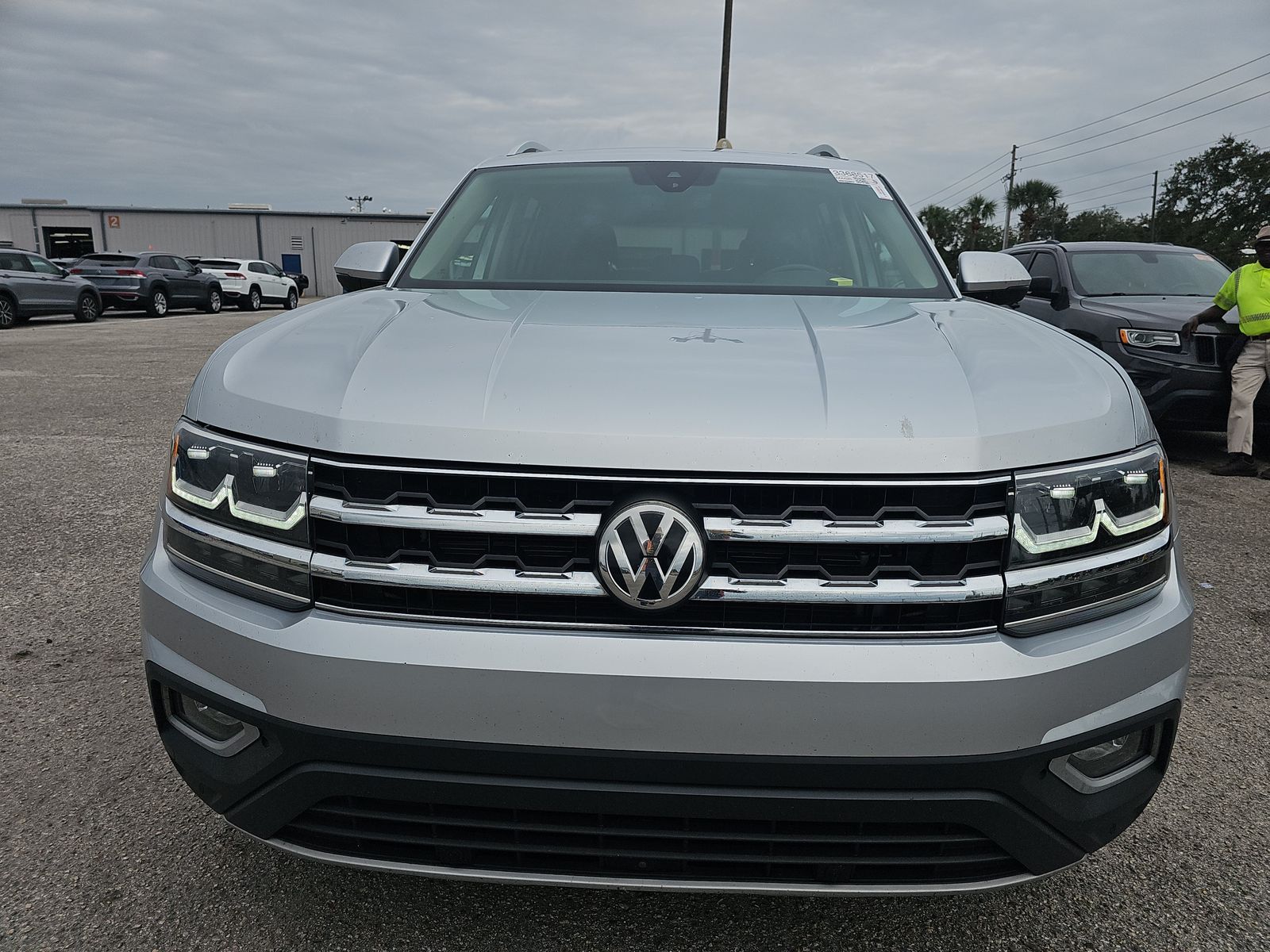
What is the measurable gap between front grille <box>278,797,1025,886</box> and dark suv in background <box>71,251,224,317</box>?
23.6 metres

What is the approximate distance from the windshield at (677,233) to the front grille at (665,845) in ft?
4.75

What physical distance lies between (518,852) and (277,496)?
0.72 metres

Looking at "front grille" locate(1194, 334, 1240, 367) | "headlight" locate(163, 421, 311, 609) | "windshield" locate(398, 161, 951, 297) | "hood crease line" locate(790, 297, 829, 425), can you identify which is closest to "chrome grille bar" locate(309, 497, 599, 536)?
"headlight" locate(163, 421, 311, 609)

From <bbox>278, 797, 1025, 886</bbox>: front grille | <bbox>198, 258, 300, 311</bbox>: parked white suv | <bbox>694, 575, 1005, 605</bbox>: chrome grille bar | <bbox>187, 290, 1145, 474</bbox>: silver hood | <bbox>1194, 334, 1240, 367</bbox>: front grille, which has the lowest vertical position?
<bbox>198, 258, 300, 311</bbox>: parked white suv

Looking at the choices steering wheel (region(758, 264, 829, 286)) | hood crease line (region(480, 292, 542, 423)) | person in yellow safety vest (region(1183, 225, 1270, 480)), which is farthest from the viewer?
person in yellow safety vest (region(1183, 225, 1270, 480))

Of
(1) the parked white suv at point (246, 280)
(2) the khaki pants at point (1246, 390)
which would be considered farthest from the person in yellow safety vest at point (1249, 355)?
(1) the parked white suv at point (246, 280)

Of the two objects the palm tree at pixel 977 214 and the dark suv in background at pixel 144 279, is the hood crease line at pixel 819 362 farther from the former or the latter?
the palm tree at pixel 977 214

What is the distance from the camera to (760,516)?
1.48 metres

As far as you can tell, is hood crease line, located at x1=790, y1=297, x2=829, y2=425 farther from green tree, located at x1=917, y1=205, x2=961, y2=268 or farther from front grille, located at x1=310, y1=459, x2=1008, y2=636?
green tree, located at x1=917, y1=205, x2=961, y2=268

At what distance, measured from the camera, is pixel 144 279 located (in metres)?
21.9

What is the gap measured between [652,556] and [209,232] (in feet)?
175

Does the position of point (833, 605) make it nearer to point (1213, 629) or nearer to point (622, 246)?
point (622, 246)

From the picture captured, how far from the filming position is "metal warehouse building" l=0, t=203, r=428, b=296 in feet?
156

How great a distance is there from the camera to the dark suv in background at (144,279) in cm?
2167
